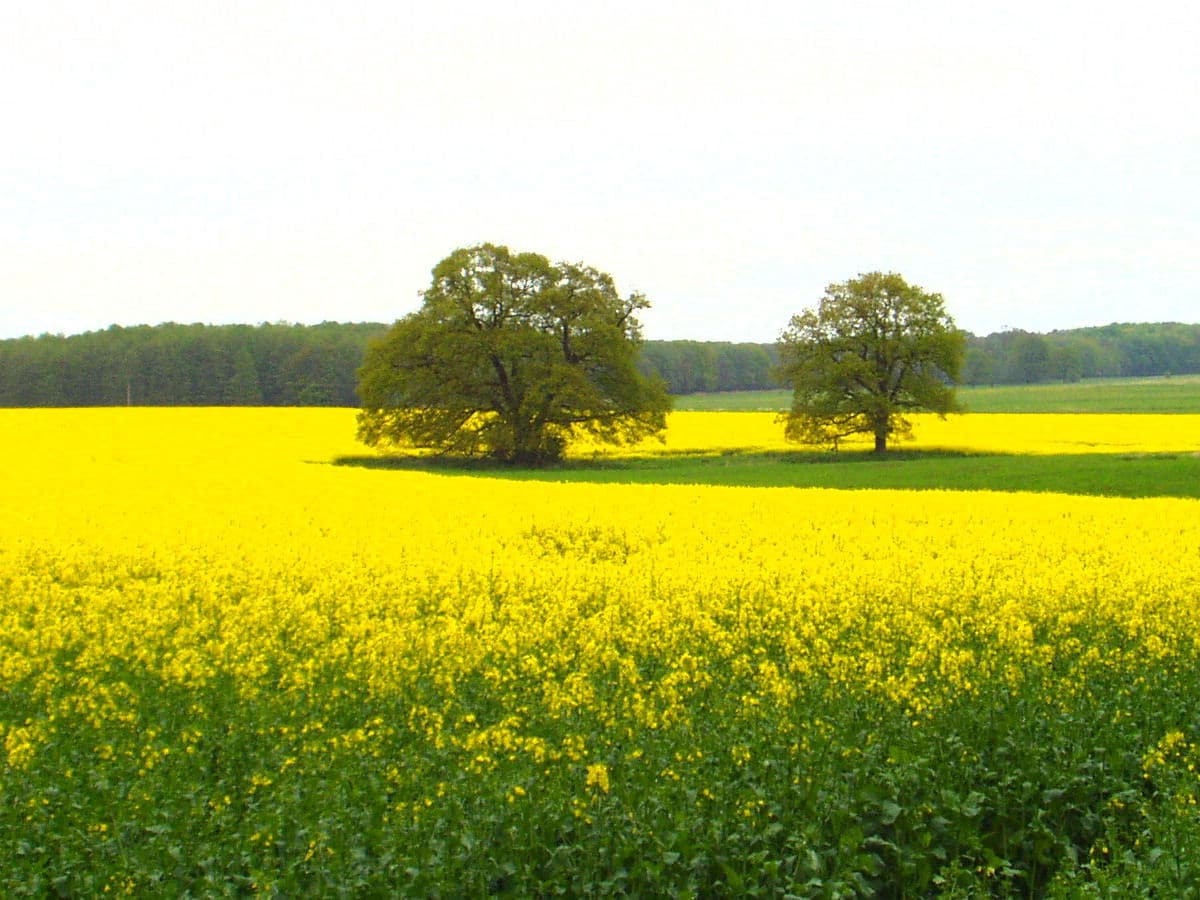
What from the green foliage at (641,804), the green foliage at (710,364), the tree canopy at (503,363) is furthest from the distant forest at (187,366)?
the green foliage at (641,804)

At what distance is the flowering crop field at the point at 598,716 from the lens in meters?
5.47

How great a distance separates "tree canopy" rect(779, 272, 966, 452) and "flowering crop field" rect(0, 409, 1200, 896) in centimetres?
3022

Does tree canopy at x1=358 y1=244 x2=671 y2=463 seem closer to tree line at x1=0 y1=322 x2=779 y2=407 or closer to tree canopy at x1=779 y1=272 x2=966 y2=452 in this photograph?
tree canopy at x1=779 y1=272 x2=966 y2=452

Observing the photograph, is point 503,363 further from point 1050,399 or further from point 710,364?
point 710,364

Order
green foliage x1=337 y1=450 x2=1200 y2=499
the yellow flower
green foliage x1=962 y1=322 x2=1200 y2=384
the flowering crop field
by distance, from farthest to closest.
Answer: green foliage x1=962 y1=322 x2=1200 y2=384
green foliage x1=337 y1=450 x2=1200 y2=499
the yellow flower
the flowering crop field

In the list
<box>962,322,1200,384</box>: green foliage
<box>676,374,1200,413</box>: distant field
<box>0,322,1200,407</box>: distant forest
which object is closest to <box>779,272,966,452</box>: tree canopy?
<box>676,374,1200,413</box>: distant field

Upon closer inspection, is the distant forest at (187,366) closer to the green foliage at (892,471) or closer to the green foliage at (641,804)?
the green foliage at (892,471)

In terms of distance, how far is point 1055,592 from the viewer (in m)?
11.1

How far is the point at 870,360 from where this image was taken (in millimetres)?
45719

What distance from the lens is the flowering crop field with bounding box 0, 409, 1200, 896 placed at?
5.47 metres

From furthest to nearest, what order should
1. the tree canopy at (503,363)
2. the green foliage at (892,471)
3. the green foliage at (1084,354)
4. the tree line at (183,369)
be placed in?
the green foliage at (1084,354)
the tree line at (183,369)
the tree canopy at (503,363)
the green foliage at (892,471)

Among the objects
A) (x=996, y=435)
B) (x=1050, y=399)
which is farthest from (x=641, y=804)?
(x=1050, y=399)

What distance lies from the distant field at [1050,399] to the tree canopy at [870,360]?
2163cm

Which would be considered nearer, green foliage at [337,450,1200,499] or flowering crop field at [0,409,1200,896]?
flowering crop field at [0,409,1200,896]
